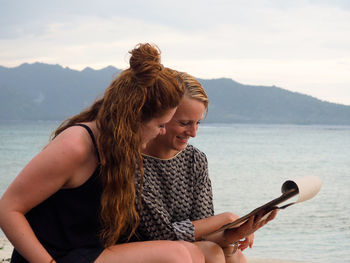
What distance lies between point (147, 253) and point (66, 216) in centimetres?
31

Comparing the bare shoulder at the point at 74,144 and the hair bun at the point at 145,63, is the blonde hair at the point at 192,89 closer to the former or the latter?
the hair bun at the point at 145,63

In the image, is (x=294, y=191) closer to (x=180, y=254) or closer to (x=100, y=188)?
(x=180, y=254)

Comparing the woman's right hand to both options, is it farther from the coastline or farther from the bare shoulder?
the coastline

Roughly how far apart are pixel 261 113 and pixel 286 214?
A: 79.2 m

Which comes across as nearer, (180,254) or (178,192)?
(180,254)

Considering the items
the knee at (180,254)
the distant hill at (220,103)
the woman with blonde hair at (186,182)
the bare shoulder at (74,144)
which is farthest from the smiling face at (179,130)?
the distant hill at (220,103)

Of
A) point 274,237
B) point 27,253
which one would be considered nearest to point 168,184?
point 27,253

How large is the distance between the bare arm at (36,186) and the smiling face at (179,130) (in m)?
0.71

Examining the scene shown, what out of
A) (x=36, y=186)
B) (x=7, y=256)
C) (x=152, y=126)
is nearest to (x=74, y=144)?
(x=36, y=186)

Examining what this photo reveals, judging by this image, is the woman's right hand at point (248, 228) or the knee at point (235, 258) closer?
the woman's right hand at point (248, 228)

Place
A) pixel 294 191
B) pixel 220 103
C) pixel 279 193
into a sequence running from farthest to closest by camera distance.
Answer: pixel 220 103 < pixel 279 193 < pixel 294 191

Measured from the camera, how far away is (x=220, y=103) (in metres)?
89.6

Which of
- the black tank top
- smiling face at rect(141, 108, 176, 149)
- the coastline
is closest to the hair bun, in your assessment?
smiling face at rect(141, 108, 176, 149)

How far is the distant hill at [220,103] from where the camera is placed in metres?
89.4
